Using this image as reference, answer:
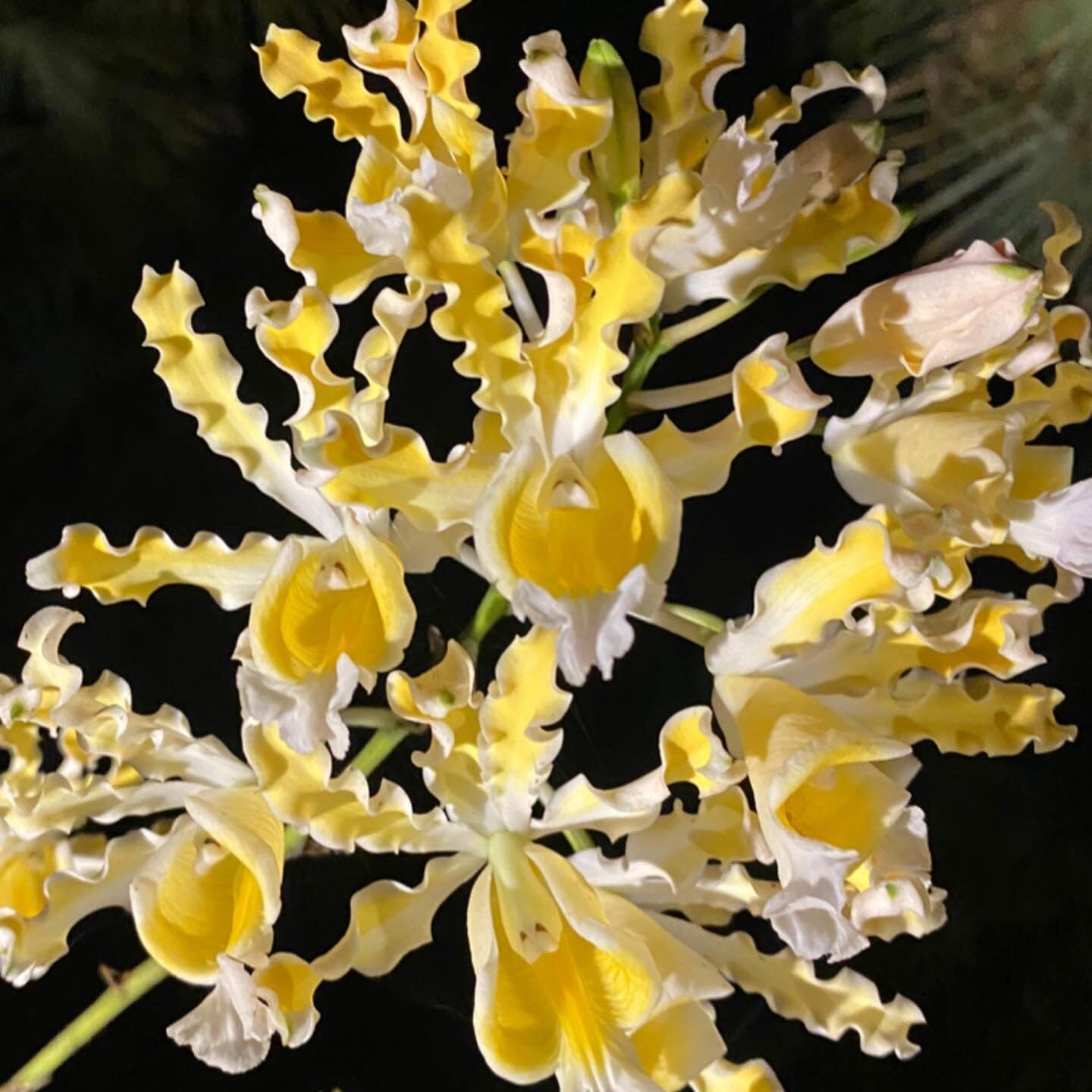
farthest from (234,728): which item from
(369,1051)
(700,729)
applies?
(700,729)

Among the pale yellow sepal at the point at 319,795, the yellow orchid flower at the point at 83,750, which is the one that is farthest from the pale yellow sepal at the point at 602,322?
the yellow orchid flower at the point at 83,750

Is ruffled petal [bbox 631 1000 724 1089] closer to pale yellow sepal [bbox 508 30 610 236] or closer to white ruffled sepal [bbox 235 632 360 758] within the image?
white ruffled sepal [bbox 235 632 360 758]

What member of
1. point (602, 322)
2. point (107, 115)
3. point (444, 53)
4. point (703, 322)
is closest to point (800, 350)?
point (703, 322)

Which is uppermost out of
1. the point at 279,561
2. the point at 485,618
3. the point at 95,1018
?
the point at 279,561

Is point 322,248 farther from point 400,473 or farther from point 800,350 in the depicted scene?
point 800,350

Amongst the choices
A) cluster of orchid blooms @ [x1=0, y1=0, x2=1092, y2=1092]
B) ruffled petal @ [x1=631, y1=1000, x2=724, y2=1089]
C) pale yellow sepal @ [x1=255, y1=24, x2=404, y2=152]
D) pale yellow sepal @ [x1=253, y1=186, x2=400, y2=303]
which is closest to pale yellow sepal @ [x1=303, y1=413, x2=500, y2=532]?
cluster of orchid blooms @ [x1=0, y1=0, x2=1092, y2=1092]

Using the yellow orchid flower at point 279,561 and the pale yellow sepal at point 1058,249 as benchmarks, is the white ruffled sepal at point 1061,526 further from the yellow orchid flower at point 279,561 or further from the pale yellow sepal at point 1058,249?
the yellow orchid flower at point 279,561
